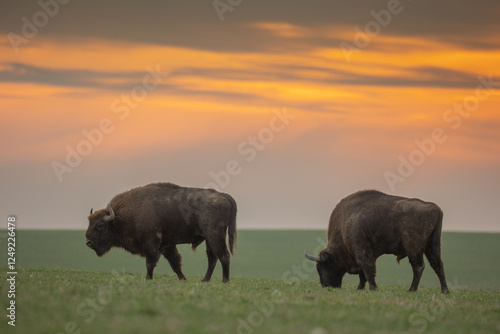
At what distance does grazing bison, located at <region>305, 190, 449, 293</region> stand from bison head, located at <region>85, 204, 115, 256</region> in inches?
254

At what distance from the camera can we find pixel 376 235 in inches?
930

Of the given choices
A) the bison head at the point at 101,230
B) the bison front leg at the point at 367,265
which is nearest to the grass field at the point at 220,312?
the bison front leg at the point at 367,265

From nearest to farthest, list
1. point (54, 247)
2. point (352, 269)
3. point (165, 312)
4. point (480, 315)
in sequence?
point (165, 312) < point (480, 315) < point (352, 269) < point (54, 247)

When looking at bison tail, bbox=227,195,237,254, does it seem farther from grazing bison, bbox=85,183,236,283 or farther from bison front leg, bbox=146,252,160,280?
bison front leg, bbox=146,252,160,280

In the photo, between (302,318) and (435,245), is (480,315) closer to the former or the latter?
(302,318)

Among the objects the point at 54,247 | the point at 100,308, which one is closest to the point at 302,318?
the point at 100,308

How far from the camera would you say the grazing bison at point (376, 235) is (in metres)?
22.8

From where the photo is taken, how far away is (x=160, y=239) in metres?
24.5

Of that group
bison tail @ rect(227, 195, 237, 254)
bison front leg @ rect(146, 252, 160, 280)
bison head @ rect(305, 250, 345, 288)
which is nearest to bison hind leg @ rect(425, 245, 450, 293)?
bison head @ rect(305, 250, 345, 288)

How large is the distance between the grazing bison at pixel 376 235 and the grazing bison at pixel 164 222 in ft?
10.5

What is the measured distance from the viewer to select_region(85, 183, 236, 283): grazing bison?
24.0m

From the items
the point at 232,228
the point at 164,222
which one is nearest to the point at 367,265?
the point at 232,228

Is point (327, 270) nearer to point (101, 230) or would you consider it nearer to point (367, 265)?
point (367, 265)

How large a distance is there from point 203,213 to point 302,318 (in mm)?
10588
